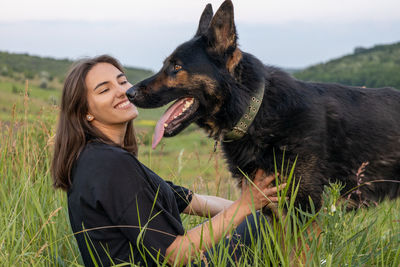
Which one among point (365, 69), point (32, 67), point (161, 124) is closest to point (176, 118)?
point (161, 124)

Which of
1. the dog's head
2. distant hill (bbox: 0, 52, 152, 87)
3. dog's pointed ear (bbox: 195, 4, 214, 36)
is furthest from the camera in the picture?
distant hill (bbox: 0, 52, 152, 87)

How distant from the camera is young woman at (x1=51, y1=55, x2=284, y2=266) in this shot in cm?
217

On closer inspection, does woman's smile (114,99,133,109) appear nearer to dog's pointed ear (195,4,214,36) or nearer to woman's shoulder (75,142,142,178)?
woman's shoulder (75,142,142,178)

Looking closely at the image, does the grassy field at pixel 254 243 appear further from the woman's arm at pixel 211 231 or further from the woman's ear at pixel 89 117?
the woman's ear at pixel 89 117

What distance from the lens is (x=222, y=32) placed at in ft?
9.21

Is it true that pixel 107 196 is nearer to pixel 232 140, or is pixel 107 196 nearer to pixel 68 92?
pixel 68 92

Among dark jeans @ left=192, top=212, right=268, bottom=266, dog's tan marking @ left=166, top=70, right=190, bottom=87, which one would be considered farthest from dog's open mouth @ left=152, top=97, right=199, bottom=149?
dark jeans @ left=192, top=212, right=268, bottom=266

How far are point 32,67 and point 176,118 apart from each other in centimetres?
2689

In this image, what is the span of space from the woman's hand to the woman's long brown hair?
936 mm

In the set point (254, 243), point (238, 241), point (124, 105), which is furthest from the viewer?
point (124, 105)

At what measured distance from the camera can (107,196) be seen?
215 centimetres

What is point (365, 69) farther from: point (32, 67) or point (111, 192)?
point (32, 67)

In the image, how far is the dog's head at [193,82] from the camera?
2.84 meters

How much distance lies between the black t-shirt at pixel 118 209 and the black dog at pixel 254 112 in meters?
0.54
